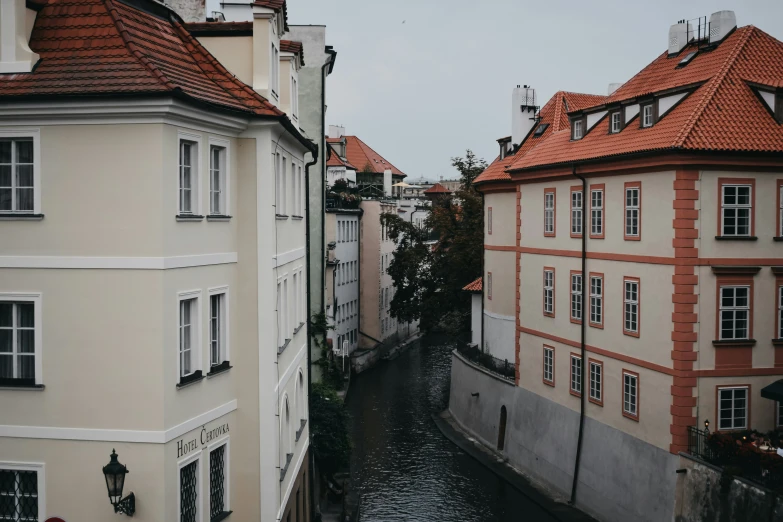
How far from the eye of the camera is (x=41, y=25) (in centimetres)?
1460

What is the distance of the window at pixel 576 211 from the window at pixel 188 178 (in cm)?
1782

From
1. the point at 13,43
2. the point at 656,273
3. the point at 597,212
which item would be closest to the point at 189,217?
the point at 13,43

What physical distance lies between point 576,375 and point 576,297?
2477 mm

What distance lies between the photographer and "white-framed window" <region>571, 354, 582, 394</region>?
99.1 ft

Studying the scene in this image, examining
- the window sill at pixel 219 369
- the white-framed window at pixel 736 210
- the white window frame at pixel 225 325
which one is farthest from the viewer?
the white-framed window at pixel 736 210

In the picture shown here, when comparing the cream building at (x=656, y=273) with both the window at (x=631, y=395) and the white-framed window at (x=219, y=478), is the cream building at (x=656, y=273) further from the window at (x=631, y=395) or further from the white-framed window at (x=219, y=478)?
the white-framed window at (x=219, y=478)

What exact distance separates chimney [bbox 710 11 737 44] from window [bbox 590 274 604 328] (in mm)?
7642

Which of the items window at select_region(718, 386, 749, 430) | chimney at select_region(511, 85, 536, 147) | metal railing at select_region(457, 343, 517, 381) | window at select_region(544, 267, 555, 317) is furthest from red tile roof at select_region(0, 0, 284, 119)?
chimney at select_region(511, 85, 536, 147)

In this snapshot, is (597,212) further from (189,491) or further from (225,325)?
(189,491)

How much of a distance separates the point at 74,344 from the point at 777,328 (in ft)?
58.7

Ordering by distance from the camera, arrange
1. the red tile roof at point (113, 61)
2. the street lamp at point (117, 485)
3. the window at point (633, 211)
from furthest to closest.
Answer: the window at point (633, 211), the red tile roof at point (113, 61), the street lamp at point (117, 485)

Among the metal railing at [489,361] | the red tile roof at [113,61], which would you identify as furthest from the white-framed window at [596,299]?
the red tile roof at [113,61]

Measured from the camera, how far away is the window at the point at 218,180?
15.3 meters

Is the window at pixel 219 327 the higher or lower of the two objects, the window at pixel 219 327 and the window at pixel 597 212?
the lower
